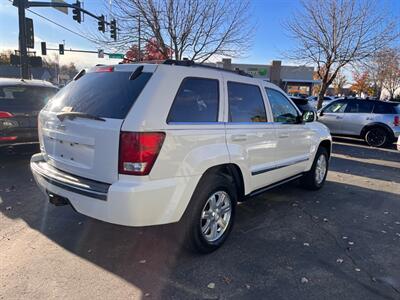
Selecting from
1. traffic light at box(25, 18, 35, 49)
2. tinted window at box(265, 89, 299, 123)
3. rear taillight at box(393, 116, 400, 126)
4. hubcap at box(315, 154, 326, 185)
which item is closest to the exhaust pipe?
tinted window at box(265, 89, 299, 123)

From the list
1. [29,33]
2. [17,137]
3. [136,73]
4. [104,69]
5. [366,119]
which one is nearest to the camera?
[136,73]

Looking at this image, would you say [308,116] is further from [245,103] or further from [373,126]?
[373,126]

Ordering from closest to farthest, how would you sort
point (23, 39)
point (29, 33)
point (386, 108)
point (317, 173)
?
point (317, 173) → point (386, 108) → point (23, 39) → point (29, 33)

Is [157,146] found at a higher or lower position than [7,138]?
higher

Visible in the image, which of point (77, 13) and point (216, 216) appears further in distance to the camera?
point (77, 13)

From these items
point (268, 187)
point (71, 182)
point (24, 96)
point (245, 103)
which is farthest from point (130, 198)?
point (24, 96)

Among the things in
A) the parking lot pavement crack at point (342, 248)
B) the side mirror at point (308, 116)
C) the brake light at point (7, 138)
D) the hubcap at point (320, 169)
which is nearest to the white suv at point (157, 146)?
the parking lot pavement crack at point (342, 248)

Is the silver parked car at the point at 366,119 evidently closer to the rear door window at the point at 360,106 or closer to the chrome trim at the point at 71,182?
the rear door window at the point at 360,106

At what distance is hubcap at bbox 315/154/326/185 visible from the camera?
617cm

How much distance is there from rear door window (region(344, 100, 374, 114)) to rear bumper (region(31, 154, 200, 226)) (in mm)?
11162

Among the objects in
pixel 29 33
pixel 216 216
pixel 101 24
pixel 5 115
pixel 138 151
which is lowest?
pixel 216 216

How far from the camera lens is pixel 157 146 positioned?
2973mm

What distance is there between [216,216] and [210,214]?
4.1 inches

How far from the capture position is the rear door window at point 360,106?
12.6 m
